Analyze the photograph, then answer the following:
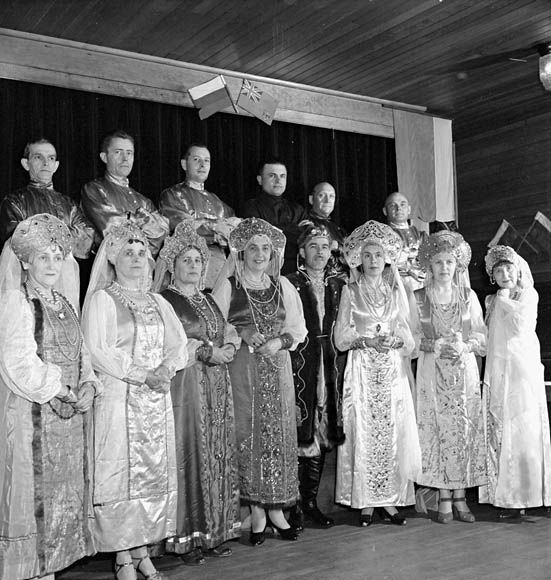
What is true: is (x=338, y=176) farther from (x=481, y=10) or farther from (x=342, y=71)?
(x=481, y=10)

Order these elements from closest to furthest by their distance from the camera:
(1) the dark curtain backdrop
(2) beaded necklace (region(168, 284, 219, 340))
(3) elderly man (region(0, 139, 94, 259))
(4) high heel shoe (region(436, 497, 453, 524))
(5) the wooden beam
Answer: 1. (2) beaded necklace (region(168, 284, 219, 340))
2. (3) elderly man (region(0, 139, 94, 259))
3. (4) high heel shoe (region(436, 497, 453, 524))
4. (5) the wooden beam
5. (1) the dark curtain backdrop

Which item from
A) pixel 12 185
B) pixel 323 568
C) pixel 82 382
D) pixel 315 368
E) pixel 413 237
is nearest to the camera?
pixel 82 382

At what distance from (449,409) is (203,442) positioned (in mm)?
1649

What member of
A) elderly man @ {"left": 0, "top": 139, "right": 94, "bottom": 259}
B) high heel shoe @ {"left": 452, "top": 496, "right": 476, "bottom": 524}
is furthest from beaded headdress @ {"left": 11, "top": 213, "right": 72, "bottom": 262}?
high heel shoe @ {"left": 452, "top": 496, "right": 476, "bottom": 524}

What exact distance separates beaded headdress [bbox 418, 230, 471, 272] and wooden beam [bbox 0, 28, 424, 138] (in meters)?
2.05

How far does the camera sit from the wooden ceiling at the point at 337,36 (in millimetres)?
4988

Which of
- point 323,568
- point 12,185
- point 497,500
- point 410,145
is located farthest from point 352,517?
point 410,145

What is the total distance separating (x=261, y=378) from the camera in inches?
168

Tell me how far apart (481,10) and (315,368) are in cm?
248

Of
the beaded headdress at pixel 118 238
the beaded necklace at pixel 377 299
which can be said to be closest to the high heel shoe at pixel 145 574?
the beaded headdress at pixel 118 238

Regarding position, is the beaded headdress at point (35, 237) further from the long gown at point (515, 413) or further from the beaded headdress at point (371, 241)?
the long gown at point (515, 413)

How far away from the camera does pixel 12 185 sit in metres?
5.38

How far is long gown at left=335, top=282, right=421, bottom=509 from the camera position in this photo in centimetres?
462

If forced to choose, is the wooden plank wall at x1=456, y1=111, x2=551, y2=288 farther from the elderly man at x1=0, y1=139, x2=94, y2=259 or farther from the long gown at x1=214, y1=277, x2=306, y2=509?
the elderly man at x1=0, y1=139, x2=94, y2=259
